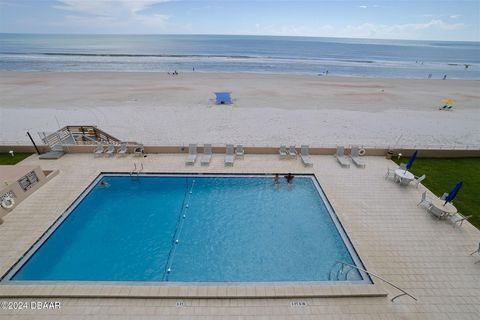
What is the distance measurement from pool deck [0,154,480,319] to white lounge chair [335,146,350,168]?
230 cm

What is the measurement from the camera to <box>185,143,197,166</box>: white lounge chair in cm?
1284

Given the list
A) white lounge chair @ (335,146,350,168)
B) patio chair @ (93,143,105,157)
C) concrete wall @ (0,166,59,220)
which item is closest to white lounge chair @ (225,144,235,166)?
white lounge chair @ (335,146,350,168)

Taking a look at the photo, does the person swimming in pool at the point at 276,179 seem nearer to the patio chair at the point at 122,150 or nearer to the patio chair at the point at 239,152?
the patio chair at the point at 239,152

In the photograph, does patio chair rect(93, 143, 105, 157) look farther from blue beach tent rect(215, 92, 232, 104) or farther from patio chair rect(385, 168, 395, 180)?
patio chair rect(385, 168, 395, 180)

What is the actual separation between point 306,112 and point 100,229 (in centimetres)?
1965

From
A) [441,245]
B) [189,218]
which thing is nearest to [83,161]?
[189,218]

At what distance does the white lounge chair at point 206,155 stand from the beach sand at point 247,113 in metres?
3.29

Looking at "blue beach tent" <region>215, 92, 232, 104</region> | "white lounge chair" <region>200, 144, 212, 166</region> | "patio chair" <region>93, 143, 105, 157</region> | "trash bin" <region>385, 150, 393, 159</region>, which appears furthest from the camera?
"blue beach tent" <region>215, 92, 232, 104</region>

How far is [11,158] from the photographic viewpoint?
13367mm

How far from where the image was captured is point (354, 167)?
42.4 feet

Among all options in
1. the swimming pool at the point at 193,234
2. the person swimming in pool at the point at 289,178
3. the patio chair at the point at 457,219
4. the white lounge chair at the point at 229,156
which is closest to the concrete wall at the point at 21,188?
the swimming pool at the point at 193,234

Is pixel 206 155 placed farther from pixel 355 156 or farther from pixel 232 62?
pixel 232 62

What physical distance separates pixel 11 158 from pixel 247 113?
1683 cm

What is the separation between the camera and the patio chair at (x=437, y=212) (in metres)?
9.11
